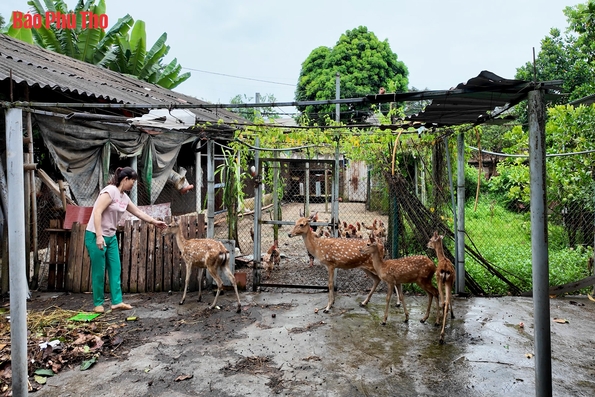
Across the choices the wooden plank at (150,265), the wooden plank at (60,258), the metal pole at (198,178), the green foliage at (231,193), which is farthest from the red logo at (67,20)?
the wooden plank at (150,265)

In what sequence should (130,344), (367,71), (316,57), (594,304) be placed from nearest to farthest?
(130,344), (594,304), (367,71), (316,57)

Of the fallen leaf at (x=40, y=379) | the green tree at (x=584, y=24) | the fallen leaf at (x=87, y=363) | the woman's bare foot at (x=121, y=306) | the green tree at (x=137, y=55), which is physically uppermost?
the green tree at (x=137, y=55)

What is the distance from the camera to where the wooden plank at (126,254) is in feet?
23.2

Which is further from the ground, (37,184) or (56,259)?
(37,184)

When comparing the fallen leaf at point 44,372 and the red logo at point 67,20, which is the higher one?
the red logo at point 67,20

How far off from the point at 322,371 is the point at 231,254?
3436mm

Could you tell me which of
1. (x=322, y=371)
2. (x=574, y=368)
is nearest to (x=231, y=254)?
(x=322, y=371)

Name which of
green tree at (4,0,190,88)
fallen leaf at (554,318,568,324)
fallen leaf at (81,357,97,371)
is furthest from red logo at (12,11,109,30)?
fallen leaf at (554,318,568,324)

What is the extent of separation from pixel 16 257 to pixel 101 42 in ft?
50.8

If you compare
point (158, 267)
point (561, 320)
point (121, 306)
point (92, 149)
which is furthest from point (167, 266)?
point (561, 320)

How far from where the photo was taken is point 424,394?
3828mm

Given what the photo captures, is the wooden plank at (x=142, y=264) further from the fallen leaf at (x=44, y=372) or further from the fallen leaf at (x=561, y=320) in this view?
the fallen leaf at (x=561, y=320)

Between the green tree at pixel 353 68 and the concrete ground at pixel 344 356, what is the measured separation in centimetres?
2043

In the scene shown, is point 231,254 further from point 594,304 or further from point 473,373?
point 594,304
